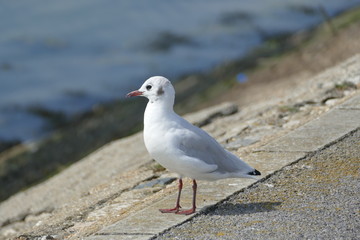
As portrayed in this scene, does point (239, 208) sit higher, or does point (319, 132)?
point (319, 132)

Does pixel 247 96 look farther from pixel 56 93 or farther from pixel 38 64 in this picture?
pixel 38 64

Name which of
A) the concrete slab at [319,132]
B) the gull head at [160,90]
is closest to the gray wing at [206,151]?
the gull head at [160,90]

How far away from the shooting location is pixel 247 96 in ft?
38.1

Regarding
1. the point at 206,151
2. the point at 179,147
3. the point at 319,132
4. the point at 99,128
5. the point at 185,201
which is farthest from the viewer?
the point at 99,128

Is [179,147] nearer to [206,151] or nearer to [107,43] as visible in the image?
[206,151]

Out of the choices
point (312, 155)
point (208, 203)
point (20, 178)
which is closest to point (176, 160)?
point (208, 203)

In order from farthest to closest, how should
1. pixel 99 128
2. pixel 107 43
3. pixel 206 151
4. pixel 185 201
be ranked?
→ pixel 107 43, pixel 99 128, pixel 185 201, pixel 206 151

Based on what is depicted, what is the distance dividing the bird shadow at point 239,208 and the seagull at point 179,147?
14cm

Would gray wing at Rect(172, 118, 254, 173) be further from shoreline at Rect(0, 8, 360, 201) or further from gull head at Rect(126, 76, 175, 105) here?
shoreline at Rect(0, 8, 360, 201)

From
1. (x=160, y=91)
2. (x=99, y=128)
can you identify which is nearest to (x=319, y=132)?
(x=160, y=91)

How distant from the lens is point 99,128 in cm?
1263

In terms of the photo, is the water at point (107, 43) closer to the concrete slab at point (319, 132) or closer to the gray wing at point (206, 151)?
the concrete slab at point (319, 132)

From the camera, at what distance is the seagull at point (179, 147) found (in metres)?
5.04

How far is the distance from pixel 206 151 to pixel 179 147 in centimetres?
19
